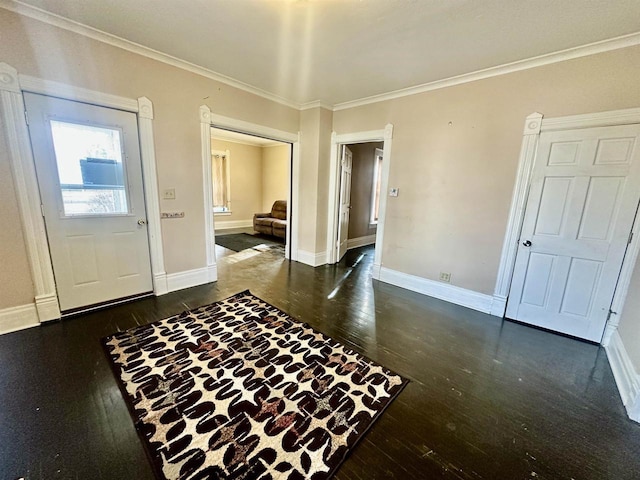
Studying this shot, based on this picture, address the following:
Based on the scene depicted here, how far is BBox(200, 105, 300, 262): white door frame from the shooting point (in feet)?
11.2

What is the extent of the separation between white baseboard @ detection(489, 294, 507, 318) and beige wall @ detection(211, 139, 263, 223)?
731 cm

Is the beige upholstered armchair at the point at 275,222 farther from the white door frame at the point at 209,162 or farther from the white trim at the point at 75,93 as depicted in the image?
the white trim at the point at 75,93

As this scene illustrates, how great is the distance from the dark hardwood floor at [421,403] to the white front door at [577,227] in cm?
35

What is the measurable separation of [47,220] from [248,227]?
20.1 feet

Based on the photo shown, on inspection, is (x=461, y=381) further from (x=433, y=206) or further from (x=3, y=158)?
(x=3, y=158)

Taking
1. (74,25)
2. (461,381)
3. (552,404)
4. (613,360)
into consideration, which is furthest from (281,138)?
(613,360)

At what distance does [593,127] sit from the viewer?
246cm

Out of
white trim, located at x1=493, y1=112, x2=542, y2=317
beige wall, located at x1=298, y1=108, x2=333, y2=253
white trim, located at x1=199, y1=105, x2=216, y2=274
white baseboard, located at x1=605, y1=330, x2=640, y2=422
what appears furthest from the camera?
beige wall, located at x1=298, y1=108, x2=333, y2=253

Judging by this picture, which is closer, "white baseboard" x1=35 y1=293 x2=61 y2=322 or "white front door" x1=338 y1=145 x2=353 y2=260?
"white baseboard" x1=35 y1=293 x2=61 y2=322

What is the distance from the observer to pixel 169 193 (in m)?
3.21

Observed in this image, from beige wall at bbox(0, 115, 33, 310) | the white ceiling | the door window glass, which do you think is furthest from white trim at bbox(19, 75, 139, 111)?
the white ceiling

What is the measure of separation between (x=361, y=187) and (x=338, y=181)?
1574 millimetres

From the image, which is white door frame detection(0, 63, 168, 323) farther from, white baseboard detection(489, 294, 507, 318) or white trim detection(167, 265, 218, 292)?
white baseboard detection(489, 294, 507, 318)

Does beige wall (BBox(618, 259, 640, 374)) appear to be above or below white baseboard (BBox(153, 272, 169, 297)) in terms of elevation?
above
